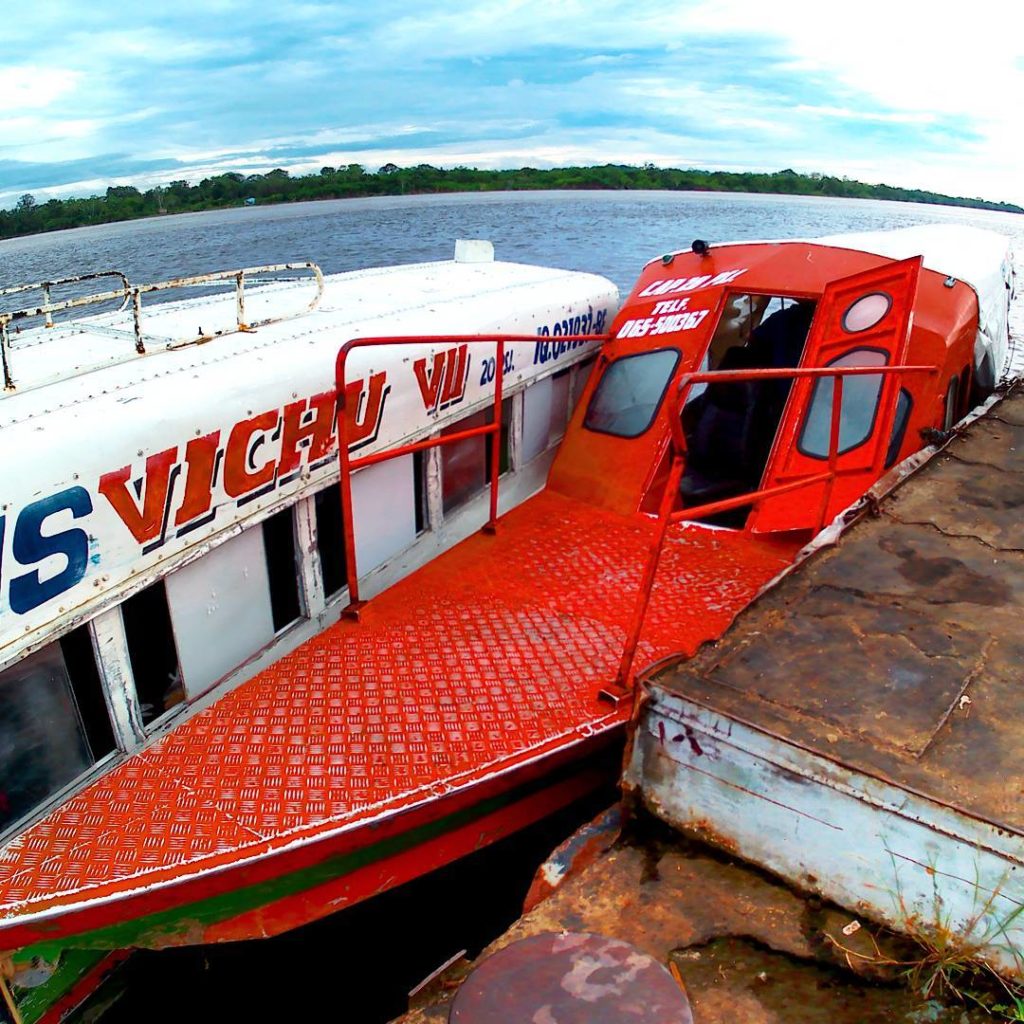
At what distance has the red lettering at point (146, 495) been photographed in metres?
2.98

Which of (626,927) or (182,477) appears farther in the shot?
(182,477)

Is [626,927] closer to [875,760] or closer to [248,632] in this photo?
[875,760]

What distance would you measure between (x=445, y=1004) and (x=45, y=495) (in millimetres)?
1946

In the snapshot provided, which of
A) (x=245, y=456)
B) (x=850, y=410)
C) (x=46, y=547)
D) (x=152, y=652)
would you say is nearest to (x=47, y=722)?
(x=152, y=652)

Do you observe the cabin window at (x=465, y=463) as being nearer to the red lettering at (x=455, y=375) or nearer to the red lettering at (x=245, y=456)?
the red lettering at (x=455, y=375)

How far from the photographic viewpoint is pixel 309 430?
3.90 meters

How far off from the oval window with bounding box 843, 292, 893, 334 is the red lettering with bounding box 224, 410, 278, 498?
397cm

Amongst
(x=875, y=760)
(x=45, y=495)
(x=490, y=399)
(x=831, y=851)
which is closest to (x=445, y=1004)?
(x=831, y=851)

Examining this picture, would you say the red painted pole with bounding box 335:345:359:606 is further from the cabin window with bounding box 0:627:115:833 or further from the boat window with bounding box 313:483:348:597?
the cabin window with bounding box 0:627:115:833

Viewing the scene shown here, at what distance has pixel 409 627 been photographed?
4.33 m

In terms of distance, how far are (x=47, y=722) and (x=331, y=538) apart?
1.61 m

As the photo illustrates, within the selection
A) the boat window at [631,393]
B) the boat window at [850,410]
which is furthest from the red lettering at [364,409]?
the boat window at [850,410]

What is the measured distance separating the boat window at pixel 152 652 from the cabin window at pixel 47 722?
0.19 meters

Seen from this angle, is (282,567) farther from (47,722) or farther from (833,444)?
(833,444)
